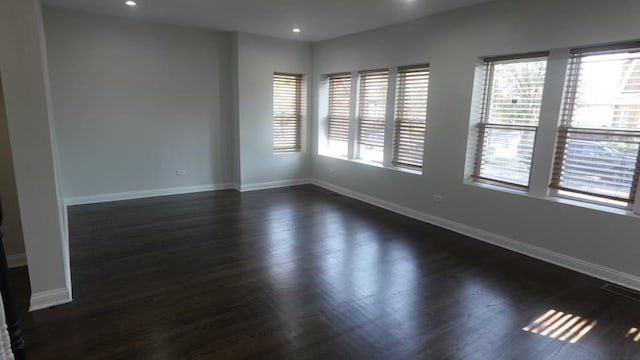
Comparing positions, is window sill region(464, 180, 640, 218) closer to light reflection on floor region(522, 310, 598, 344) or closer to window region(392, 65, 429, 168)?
window region(392, 65, 429, 168)

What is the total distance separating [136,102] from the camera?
5676 mm

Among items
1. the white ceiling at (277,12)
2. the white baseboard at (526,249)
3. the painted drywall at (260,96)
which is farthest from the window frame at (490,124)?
the painted drywall at (260,96)

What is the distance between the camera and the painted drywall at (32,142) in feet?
7.87

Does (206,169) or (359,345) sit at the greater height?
(206,169)

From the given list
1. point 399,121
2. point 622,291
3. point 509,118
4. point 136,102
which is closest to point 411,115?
point 399,121

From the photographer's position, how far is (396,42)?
5.21 m

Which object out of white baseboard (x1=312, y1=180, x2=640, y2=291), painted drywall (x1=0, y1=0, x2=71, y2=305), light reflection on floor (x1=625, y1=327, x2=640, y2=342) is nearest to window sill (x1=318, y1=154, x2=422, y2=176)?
white baseboard (x1=312, y1=180, x2=640, y2=291)

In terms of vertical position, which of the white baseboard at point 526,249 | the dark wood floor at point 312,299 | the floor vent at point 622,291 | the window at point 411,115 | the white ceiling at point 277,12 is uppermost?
the white ceiling at point 277,12

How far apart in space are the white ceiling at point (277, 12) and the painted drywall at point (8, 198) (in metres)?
2.16

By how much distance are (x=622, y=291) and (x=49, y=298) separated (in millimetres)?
4697

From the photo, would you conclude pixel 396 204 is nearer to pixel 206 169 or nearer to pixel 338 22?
pixel 338 22

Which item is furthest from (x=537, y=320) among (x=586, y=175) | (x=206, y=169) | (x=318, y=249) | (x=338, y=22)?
(x=206, y=169)

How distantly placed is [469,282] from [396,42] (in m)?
3.47

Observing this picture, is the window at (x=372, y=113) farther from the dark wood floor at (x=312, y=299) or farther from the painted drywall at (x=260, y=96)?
the dark wood floor at (x=312, y=299)
